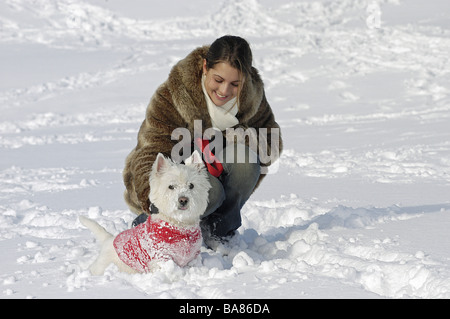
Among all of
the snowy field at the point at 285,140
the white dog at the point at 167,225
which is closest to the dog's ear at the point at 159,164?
the white dog at the point at 167,225

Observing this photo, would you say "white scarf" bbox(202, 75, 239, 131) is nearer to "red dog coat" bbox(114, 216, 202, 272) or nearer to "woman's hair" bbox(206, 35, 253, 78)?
"woman's hair" bbox(206, 35, 253, 78)

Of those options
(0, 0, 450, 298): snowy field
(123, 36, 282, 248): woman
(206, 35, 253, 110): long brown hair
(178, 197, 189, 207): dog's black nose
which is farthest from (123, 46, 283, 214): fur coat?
(0, 0, 450, 298): snowy field

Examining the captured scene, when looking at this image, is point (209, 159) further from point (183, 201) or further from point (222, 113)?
point (183, 201)

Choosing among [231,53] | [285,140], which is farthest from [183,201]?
[285,140]

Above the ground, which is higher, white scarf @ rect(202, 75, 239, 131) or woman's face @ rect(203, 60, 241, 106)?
woman's face @ rect(203, 60, 241, 106)

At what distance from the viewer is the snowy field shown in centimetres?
290

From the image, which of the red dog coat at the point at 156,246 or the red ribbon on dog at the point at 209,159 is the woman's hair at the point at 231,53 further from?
the red dog coat at the point at 156,246

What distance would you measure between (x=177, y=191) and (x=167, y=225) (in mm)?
216

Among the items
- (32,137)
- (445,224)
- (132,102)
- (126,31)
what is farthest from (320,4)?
(445,224)

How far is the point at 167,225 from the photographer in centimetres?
305

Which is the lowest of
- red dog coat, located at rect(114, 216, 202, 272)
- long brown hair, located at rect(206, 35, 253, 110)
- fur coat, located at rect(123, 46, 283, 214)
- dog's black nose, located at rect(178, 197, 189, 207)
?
red dog coat, located at rect(114, 216, 202, 272)

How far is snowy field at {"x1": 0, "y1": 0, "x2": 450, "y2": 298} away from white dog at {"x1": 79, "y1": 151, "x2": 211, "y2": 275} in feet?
0.32

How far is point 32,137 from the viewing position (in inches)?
367

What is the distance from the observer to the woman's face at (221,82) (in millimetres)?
3244
